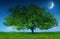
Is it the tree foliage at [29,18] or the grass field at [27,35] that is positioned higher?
the tree foliage at [29,18]

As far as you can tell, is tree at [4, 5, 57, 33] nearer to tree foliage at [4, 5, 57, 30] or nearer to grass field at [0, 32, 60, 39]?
tree foliage at [4, 5, 57, 30]

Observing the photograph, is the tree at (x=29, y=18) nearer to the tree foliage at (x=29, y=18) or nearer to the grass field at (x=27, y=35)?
the tree foliage at (x=29, y=18)

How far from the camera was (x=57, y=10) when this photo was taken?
8.70 ft

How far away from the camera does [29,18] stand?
105 inches

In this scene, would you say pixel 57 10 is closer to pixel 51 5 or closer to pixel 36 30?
pixel 51 5

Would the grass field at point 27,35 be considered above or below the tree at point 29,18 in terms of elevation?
below

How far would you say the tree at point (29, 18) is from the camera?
2.66 metres

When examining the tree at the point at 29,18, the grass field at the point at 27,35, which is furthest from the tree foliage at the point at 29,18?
the grass field at the point at 27,35

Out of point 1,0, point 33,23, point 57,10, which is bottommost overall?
point 33,23

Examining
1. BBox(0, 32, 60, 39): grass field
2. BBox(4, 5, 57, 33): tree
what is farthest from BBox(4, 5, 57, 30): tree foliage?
BBox(0, 32, 60, 39): grass field

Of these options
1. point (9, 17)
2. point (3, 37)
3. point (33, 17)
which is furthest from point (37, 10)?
point (3, 37)

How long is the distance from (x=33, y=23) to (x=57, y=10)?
51cm

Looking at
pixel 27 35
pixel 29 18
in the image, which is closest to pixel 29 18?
pixel 29 18

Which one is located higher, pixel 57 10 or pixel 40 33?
pixel 57 10
